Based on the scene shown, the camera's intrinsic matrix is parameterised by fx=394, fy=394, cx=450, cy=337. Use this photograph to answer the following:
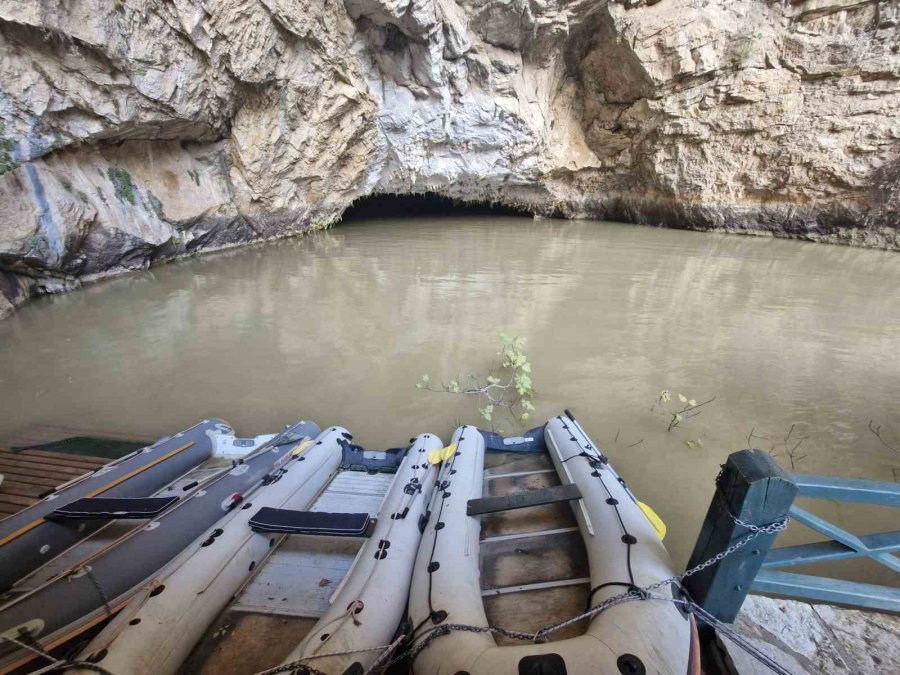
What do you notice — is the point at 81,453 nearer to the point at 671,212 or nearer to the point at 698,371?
the point at 698,371

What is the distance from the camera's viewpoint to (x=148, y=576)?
1.80 metres

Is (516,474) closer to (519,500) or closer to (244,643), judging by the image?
(519,500)

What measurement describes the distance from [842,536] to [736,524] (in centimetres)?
45

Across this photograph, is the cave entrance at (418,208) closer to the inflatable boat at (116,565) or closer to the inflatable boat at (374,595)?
the inflatable boat at (116,565)

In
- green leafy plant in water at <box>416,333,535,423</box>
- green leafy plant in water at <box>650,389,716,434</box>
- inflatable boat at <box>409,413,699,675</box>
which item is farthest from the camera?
green leafy plant in water at <box>416,333,535,423</box>

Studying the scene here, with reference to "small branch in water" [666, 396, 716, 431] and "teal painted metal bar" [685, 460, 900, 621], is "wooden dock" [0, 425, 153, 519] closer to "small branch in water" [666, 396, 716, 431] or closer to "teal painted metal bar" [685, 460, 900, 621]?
"teal painted metal bar" [685, 460, 900, 621]

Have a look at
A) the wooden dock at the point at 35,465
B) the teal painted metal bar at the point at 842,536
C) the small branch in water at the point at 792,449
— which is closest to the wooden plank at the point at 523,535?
the teal painted metal bar at the point at 842,536

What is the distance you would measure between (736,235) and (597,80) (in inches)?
270

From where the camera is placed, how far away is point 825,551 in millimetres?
1381

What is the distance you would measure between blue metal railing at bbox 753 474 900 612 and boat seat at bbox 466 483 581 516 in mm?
771

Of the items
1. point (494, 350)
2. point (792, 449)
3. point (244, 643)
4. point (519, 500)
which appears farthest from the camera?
point (494, 350)

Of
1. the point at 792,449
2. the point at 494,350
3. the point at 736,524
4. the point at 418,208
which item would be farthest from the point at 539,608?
the point at 418,208

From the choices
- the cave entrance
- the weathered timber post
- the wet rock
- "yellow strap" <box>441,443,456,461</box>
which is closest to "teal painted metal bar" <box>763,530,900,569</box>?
the weathered timber post

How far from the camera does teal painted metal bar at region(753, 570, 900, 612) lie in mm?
1427
